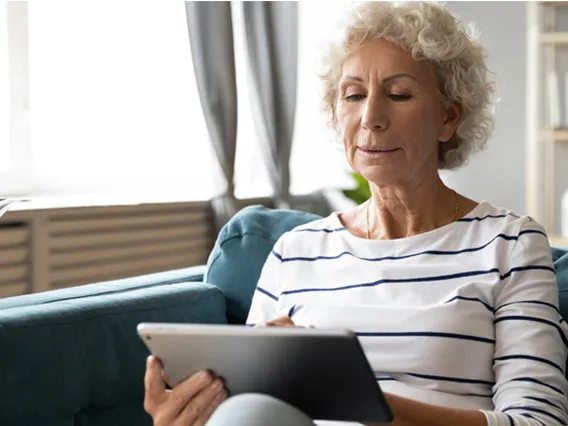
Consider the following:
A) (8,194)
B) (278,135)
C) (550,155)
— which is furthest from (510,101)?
(8,194)

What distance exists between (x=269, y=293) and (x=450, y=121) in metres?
0.46

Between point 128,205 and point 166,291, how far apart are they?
159 cm

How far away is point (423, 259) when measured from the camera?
160cm

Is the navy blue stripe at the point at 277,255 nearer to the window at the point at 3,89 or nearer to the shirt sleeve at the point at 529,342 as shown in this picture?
the shirt sleeve at the point at 529,342

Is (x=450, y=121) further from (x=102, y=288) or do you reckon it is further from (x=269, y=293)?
(x=102, y=288)

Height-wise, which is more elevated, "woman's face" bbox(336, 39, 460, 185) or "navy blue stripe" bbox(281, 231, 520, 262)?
"woman's face" bbox(336, 39, 460, 185)

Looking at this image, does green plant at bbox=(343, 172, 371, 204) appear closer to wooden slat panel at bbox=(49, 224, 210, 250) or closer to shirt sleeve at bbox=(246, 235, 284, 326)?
wooden slat panel at bbox=(49, 224, 210, 250)

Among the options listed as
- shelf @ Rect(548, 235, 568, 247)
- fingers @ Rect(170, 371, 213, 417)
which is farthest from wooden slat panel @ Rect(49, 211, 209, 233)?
fingers @ Rect(170, 371, 213, 417)

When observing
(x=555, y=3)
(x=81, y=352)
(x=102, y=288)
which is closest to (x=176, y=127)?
(x=555, y=3)

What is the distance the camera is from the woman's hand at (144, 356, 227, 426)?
123cm

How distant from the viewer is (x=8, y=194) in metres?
3.31

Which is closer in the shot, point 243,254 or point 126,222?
point 243,254

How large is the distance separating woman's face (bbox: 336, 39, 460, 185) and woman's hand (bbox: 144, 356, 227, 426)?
568mm

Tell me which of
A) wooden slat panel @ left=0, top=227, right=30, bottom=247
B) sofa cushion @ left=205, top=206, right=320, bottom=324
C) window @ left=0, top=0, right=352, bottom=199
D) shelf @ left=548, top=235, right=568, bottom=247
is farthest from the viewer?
shelf @ left=548, top=235, right=568, bottom=247
